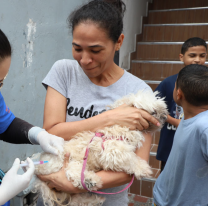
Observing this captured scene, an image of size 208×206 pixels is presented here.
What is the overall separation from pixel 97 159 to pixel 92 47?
2.07 ft

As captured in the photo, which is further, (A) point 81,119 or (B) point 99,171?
(A) point 81,119

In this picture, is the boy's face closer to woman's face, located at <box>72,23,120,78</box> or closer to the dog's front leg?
woman's face, located at <box>72,23,120,78</box>

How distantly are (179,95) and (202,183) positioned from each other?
25.9 inches

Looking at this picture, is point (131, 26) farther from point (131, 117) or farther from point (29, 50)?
point (131, 117)

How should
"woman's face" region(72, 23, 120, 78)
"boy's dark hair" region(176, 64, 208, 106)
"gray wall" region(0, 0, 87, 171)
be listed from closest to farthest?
1. "woman's face" region(72, 23, 120, 78)
2. "boy's dark hair" region(176, 64, 208, 106)
3. "gray wall" region(0, 0, 87, 171)

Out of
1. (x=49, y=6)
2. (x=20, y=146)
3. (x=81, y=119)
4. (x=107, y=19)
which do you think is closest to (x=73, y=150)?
(x=81, y=119)

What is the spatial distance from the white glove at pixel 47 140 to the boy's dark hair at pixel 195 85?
3.23 feet

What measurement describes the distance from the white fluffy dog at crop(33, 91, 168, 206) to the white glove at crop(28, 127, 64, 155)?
3 centimetres

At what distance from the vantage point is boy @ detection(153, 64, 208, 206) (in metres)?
1.53

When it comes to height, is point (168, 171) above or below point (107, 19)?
below

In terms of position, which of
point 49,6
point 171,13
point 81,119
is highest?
point 171,13

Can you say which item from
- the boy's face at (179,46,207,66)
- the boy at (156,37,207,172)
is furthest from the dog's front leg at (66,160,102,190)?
the boy's face at (179,46,207,66)

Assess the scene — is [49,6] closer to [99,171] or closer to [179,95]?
[179,95]

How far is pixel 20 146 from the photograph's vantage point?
2.72 meters
